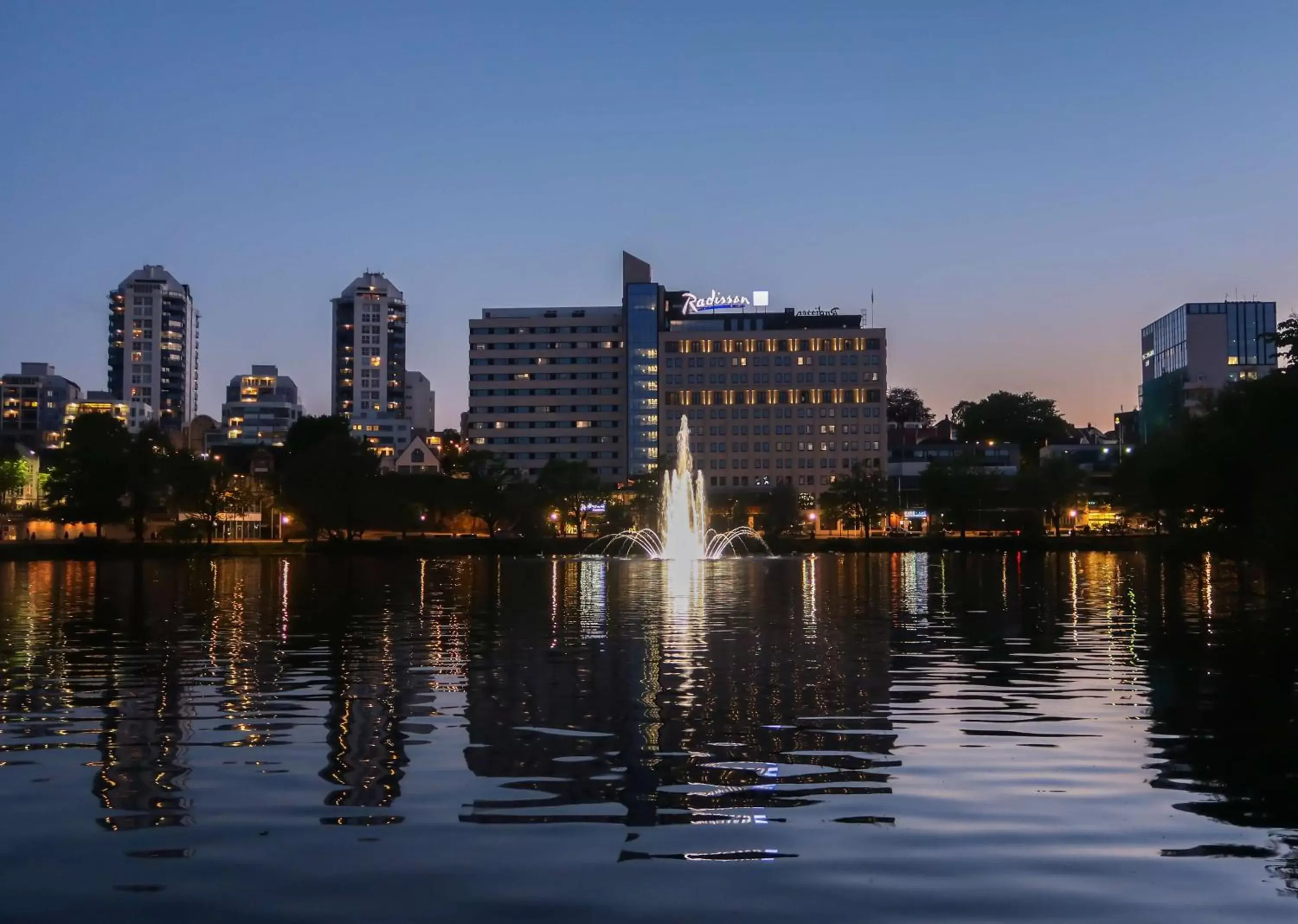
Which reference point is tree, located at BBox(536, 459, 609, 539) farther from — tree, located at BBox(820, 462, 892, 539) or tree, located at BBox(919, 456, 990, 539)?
tree, located at BBox(919, 456, 990, 539)

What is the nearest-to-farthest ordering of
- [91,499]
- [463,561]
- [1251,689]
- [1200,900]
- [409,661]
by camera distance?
[1200,900] < [1251,689] < [409,661] < [463,561] < [91,499]

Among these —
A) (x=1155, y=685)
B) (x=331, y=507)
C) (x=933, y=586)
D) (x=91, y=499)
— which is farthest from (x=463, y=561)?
(x=1155, y=685)

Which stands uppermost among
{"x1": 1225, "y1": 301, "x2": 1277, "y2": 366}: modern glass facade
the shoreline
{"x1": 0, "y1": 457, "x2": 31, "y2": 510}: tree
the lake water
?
{"x1": 1225, "y1": 301, "x2": 1277, "y2": 366}: modern glass facade

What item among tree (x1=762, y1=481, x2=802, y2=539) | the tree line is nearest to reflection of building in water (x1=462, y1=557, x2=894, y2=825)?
the tree line

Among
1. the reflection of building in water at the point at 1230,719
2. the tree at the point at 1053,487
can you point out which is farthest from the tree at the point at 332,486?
the reflection of building in water at the point at 1230,719

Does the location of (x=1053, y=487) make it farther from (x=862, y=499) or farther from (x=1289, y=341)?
(x=1289, y=341)

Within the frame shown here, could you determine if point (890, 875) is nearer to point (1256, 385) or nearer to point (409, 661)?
point (409, 661)

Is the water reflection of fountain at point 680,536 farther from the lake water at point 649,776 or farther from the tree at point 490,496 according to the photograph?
the lake water at point 649,776

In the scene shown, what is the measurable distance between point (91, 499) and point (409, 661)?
334 feet

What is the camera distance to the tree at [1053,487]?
154625mm

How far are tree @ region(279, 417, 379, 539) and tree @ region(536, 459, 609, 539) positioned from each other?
30071 mm

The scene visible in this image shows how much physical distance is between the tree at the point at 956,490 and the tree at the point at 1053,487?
516cm

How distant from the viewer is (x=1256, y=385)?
40250mm

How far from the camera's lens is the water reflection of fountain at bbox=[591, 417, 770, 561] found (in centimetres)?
12206
